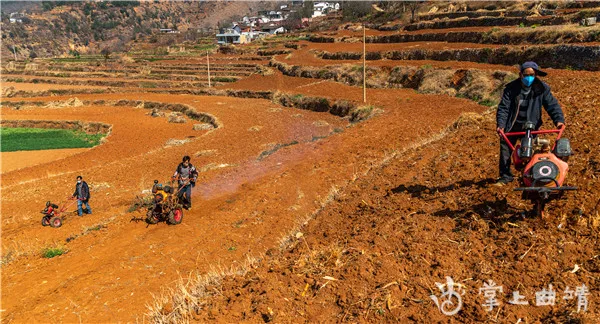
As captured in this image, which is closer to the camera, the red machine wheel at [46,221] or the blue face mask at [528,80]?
the blue face mask at [528,80]

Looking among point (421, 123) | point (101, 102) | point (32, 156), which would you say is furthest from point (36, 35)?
point (421, 123)

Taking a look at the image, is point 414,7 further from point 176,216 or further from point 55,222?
point 55,222

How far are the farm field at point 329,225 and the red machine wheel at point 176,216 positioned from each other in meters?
0.16

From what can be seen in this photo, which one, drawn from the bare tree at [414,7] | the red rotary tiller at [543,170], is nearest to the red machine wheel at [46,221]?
the red rotary tiller at [543,170]

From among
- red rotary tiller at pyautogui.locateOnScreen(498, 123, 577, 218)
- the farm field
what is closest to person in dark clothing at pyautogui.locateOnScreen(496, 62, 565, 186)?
red rotary tiller at pyautogui.locateOnScreen(498, 123, 577, 218)

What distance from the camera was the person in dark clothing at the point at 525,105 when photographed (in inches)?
215

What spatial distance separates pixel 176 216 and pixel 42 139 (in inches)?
1185

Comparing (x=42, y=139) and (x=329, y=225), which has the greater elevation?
(x=329, y=225)

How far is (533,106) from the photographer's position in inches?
221

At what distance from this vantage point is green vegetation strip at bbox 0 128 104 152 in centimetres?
3172

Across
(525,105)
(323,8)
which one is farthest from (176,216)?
(323,8)

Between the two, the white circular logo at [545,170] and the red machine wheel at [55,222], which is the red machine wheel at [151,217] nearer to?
the red machine wheel at [55,222]

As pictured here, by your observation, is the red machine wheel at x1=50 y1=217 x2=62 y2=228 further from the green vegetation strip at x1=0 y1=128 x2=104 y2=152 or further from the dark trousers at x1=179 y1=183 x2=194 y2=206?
the green vegetation strip at x1=0 y1=128 x2=104 y2=152

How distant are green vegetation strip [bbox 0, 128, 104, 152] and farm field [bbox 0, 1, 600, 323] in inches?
138
